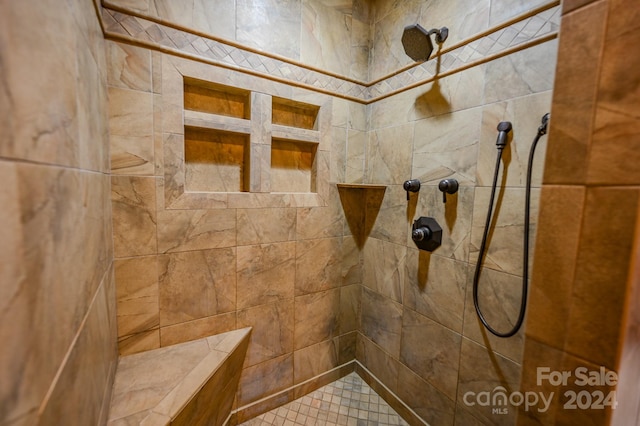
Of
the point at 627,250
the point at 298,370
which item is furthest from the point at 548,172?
the point at 298,370

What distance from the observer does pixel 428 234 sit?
1450 millimetres

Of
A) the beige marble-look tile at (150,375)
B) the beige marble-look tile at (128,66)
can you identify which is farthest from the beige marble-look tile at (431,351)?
the beige marble-look tile at (128,66)

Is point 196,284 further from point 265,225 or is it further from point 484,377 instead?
point 484,377

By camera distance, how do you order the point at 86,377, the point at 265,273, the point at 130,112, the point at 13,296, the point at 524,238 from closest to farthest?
the point at 13,296 → the point at 86,377 → the point at 524,238 → the point at 130,112 → the point at 265,273

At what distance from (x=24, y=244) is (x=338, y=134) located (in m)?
1.67

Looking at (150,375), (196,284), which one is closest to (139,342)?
(150,375)

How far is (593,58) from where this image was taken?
1.39 ft

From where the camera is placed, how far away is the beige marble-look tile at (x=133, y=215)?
1191mm

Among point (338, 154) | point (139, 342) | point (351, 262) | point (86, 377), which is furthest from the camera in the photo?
point (351, 262)

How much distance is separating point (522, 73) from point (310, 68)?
115cm

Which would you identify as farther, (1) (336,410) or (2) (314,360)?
(2) (314,360)

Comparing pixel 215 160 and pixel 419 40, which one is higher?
pixel 419 40

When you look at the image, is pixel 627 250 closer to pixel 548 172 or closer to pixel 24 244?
pixel 548 172

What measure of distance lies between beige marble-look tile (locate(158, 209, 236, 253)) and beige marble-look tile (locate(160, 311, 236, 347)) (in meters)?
0.43
